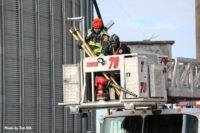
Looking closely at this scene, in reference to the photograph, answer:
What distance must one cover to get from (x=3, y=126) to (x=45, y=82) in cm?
442

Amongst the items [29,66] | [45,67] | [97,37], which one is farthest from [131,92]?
[45,67]

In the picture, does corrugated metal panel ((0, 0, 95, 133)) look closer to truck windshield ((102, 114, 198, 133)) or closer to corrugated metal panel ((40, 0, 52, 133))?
corrugated metal panel ((40, 0, 52, 133))

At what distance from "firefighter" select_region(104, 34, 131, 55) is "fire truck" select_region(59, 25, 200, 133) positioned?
0.18m

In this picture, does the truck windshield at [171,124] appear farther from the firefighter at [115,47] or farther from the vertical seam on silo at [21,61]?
the vertical seam on silo at [21,61]

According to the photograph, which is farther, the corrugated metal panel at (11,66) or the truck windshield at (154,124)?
the corrugated metal panel at (11,66)

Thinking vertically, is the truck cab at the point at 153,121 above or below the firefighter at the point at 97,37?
below

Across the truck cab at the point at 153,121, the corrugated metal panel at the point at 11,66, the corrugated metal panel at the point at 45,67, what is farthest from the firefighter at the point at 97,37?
the corrugated metal panel at the point at 45,67

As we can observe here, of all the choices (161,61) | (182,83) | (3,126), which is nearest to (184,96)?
(182,83)

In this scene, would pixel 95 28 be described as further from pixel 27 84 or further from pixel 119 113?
pixel 27 84

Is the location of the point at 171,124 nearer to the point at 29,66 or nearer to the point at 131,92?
the point at 131,92

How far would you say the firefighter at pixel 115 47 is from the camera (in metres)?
11.9

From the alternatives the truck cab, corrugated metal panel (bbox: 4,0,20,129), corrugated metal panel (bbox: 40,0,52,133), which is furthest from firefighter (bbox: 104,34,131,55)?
corrugated metal panel (bbox: 40,0,52,133)

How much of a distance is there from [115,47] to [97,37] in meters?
0.56

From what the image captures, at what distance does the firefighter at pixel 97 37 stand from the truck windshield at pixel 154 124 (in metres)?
1.74
